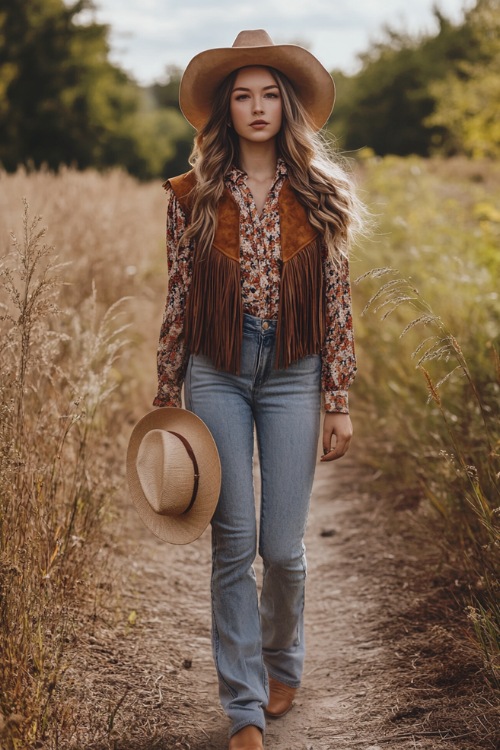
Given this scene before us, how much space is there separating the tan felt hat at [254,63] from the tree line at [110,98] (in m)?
12.1

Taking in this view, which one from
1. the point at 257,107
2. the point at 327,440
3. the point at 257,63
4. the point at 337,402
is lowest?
the point at 327,440

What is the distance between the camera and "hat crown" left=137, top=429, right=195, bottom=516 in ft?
8.51

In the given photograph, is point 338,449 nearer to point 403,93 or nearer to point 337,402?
point 337,402

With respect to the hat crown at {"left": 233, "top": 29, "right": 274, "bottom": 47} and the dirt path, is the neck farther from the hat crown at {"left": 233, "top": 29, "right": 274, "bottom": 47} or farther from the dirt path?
the dirt path

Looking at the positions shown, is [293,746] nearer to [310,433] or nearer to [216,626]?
[216,626]

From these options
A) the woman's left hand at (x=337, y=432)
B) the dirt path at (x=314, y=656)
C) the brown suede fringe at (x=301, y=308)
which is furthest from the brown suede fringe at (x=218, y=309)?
the dirt path at (x=314, y=656)

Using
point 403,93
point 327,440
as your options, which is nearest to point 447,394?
point 327,440

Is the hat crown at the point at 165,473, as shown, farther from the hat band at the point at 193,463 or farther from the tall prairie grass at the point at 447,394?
the tall prairie grass at the point at 447,394

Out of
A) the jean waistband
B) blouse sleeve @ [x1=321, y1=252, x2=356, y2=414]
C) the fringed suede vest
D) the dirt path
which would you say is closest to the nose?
the fringed suede vest

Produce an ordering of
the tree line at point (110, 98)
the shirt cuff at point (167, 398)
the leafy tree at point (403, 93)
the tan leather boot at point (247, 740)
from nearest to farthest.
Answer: the tan leather boot at point (247, 740) → the shirt cuff at point (167, 398) → the tree line at point (110, 98) → the leafy tree at point (403, 93)

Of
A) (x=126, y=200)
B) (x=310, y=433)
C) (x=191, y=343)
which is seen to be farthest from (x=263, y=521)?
(x=126, y=200)

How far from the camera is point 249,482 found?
273 cm

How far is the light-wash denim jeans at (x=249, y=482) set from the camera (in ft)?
8.85

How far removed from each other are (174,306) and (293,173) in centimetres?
59
